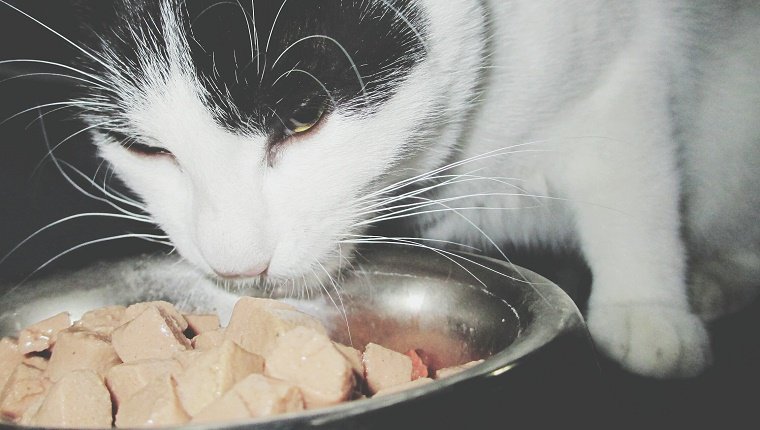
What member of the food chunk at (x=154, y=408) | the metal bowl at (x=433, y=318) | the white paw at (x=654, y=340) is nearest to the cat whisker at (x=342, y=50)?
the metal bowl at (x=433, y=318)

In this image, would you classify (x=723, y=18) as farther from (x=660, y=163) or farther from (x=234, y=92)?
Answer: (x=234, y=92)

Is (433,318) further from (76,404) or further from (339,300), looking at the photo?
(76,404)

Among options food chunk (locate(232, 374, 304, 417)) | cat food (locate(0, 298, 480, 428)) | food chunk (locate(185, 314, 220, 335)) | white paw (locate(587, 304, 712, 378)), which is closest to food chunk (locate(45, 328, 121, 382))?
cat food (locate(0, 298, 480, 428))

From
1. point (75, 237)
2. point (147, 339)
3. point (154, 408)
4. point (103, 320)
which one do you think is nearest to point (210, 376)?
point (154, 408)

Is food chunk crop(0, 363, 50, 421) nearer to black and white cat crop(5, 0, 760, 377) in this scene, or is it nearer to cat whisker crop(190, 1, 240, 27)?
black and white cat crop(5, 0, 760, 377)

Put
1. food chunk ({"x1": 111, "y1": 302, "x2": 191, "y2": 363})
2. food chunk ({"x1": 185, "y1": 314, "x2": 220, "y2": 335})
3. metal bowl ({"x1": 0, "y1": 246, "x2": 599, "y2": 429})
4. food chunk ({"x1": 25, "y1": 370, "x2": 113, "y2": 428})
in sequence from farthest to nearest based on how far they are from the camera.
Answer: food chunk ({"x1": 185, "y1": 314, "x2": 220, "y2": 335})
food chunk ({"x1": 111, "y1": 302, "x2": 191, "y2": 363})
food chunk ({"x1": 25, "y1": 370, "x2": 113, "y2": 428})
metal bowl ({"x1": 0, "y1": 246, "x2": 599, "y2": 429})

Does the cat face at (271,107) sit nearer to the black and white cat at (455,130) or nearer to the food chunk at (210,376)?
the black and white cat at (455,130)

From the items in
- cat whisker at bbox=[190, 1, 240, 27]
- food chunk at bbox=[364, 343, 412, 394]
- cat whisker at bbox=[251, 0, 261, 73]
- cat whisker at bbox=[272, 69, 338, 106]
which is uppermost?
cat whisker at bbox=[190, 1, 240, 27]

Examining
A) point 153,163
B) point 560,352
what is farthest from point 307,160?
point 560,352
